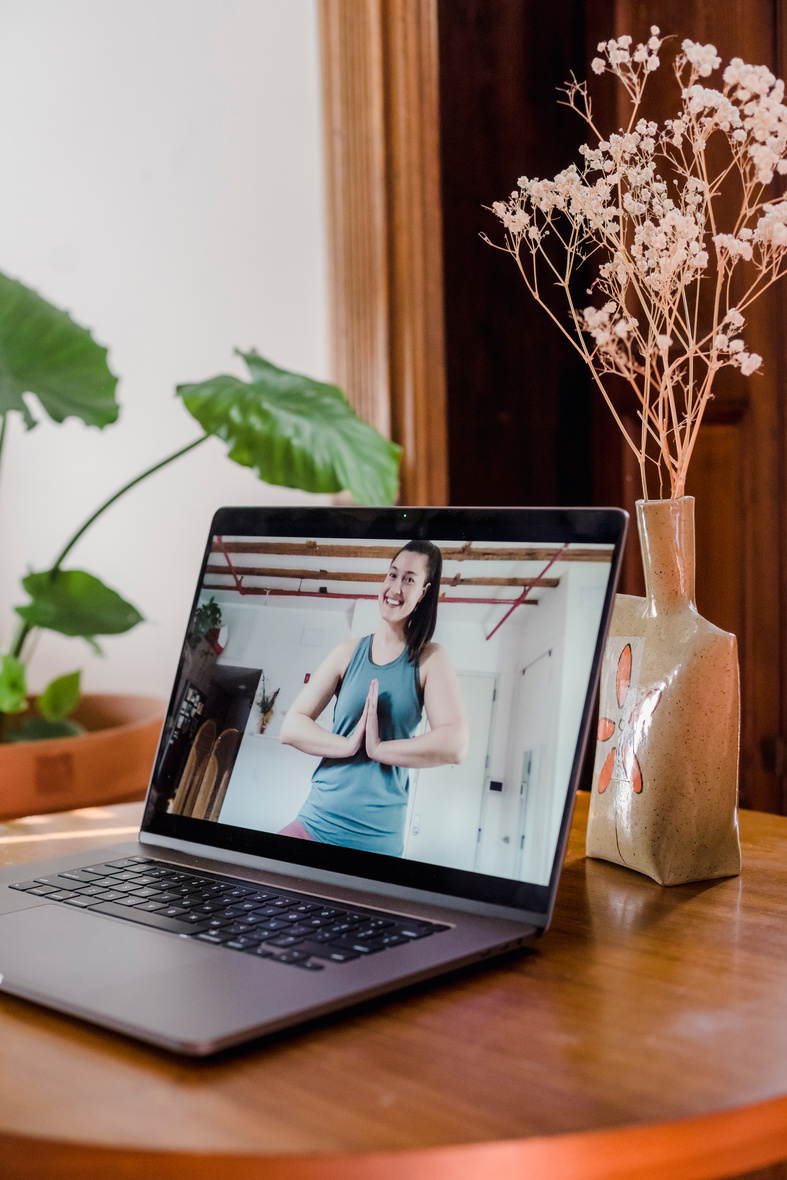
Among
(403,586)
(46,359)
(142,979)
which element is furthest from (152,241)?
(142,979)

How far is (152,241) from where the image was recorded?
1.68 metres

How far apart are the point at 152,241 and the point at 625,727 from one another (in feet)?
4.31

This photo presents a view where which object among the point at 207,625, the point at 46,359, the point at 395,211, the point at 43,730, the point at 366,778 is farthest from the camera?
the point at 395,211

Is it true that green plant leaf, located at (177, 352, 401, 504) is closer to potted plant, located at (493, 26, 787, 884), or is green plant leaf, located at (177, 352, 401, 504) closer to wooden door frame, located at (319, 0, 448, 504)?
wooden door frame, located at (319, 0, 448, 504)

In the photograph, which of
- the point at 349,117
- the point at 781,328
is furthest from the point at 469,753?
the point at 349,117

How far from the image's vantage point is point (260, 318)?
161 centimetres

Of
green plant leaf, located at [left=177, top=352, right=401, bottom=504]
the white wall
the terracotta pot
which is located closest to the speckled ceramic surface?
green plant leaf, located at [left=177, top=352, right=401, bottom=504]

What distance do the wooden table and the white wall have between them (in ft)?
3.85

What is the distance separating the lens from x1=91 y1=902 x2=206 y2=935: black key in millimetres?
542

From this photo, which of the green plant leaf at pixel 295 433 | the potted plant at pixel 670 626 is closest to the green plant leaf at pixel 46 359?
the green plant leaf at pixel 295 433

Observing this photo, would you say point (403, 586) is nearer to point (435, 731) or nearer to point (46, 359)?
point (435, 731)

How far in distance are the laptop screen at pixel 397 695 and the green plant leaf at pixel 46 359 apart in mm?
523

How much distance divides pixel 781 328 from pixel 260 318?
77 centimetres

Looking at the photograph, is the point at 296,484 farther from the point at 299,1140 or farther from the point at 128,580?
the point at 299,1140
